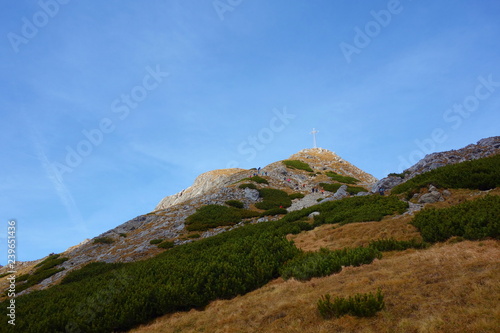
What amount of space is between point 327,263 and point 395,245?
351 cm

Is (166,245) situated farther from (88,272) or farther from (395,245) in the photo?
(395,245)

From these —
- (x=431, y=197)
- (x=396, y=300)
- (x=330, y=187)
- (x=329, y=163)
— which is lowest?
(x=396, y=300)

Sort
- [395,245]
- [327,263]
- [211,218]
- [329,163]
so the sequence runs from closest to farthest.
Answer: [327,263] < [395,245] < [211,218] < [329,163]

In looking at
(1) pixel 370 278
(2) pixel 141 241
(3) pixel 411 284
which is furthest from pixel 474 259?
(2) pixel 141 241

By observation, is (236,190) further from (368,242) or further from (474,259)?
(474,259)

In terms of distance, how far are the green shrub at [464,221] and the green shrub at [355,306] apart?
6.55 metres

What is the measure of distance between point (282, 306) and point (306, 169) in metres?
55.3

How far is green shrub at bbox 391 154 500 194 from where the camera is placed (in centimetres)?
1819

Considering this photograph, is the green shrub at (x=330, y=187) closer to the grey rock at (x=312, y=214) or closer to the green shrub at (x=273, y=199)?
the green shrub at (x=273, y=199)

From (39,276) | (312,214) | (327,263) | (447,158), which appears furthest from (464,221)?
(39,276)

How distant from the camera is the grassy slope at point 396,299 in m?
6.64

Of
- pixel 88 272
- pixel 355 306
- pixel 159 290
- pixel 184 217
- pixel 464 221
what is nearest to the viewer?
pixel 355 306

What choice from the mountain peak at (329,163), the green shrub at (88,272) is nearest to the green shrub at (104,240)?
the green shrub at (88,272)

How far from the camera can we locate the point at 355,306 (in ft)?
24.9
